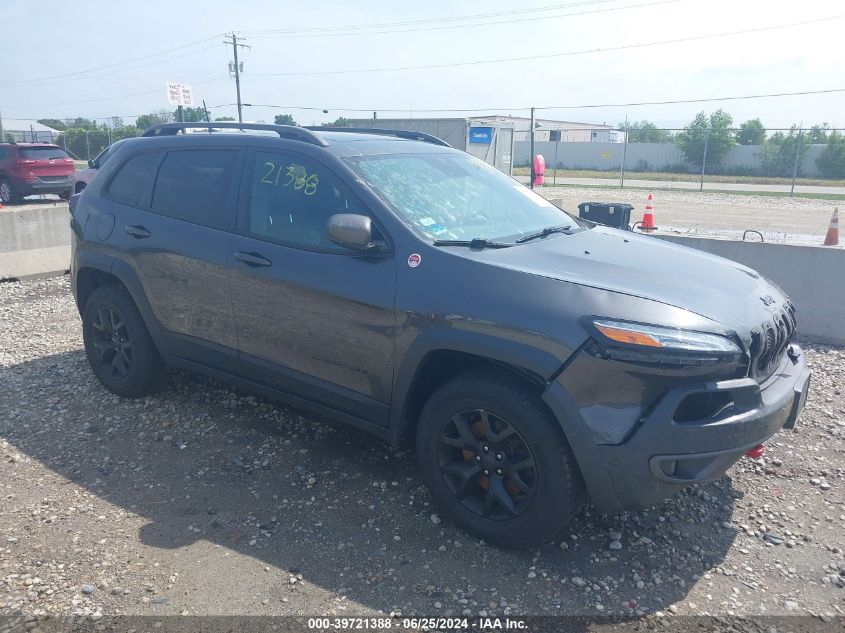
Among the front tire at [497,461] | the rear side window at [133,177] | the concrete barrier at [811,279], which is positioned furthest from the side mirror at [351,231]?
the concrete barrier at [811,279]

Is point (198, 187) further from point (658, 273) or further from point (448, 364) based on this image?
point (658, 273)

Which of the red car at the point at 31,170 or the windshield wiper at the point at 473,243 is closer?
the windshield wiper at the point at 473,243

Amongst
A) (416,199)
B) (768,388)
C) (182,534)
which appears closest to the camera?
(768,388)

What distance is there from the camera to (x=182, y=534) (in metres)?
3.46

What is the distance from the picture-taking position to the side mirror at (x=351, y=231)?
11.1 ft

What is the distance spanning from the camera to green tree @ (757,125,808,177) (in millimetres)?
30625

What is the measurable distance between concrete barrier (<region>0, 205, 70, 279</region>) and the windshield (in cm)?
682

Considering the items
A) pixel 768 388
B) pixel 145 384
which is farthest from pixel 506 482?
pixel 145 384

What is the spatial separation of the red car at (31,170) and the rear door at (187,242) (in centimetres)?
1593

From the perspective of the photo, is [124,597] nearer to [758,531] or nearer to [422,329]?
[422,329]

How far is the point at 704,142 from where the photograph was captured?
30281 mm

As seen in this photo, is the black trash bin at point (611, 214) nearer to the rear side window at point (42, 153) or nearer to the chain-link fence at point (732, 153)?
the rear side window at point (42, 153)

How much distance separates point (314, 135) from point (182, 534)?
228 centimetres

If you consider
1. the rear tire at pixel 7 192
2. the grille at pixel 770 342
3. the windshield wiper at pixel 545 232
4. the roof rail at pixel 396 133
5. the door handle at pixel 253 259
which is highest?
the roof rail at pixel 396 133
